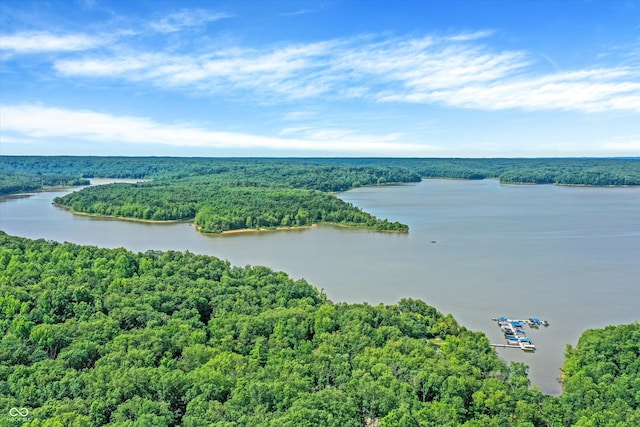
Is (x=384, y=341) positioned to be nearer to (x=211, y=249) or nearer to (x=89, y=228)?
(x=211, y=249)

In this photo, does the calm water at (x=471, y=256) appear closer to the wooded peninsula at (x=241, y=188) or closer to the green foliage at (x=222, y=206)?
the green foliage at (x=222, y=206)

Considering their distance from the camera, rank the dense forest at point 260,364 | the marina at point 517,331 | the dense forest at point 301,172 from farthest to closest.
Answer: the dense forest at point 301,172 → the marina at point 517,331 → the dense forest at point 260,364

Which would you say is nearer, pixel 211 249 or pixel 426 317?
pixel 426 317

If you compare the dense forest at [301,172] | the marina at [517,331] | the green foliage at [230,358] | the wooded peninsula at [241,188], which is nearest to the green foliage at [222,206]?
the wooded peninsula at [241,188]

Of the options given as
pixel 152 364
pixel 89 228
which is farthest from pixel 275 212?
pixel 152 364

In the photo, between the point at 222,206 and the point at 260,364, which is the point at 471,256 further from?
the point at 222,206
